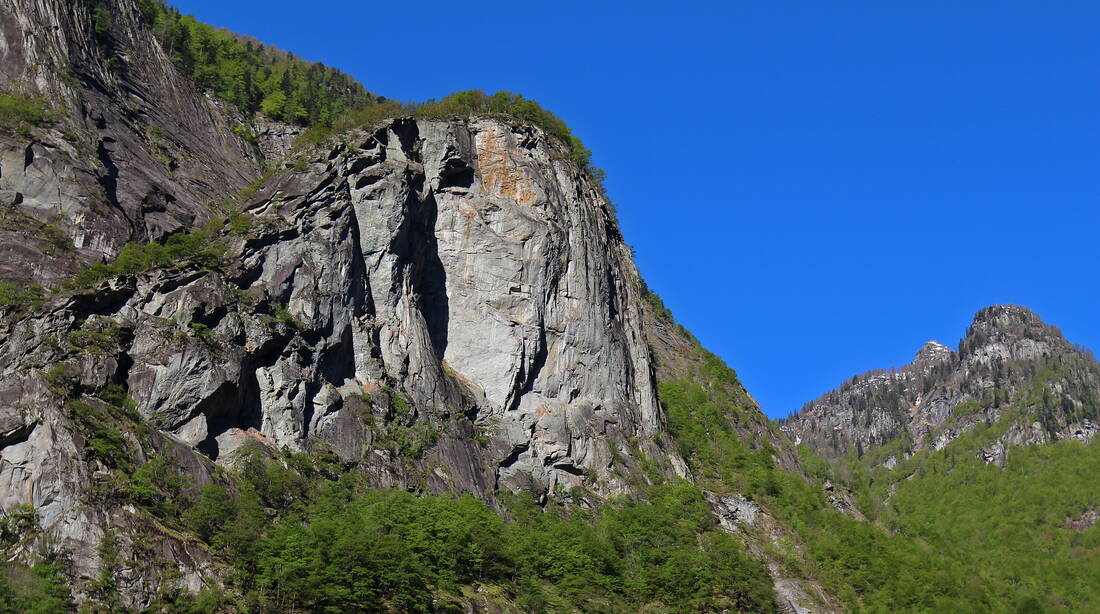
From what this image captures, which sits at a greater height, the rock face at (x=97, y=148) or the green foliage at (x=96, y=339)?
the rock face at (x=97, y=148)

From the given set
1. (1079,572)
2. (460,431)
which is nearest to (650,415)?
(460,431)

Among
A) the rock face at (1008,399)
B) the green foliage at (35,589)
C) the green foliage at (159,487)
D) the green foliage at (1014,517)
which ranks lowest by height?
the green foliage at (35,589)

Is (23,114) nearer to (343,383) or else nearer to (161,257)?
(161,257)

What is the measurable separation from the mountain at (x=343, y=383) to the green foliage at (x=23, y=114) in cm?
19

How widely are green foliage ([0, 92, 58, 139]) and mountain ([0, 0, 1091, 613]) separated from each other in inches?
7.4

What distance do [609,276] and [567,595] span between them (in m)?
29.1

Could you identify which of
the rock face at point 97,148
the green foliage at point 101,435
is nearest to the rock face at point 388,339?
the green foliage at point 101,435

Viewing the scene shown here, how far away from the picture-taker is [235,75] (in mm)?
83000

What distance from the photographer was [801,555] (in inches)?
2618

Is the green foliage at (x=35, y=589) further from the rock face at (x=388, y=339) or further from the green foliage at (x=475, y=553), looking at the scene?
the green foliage at (x=475, y=553)

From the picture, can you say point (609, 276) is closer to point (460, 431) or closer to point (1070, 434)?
point (460, 431)

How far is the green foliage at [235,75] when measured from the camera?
80.7m

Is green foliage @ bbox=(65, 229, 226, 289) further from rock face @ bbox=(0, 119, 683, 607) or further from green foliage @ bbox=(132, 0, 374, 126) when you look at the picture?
green foliage @ bbox=(132, 0, 374, 126)

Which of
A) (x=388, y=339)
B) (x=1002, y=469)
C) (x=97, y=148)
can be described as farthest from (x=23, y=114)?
(x=1002, y=469)
